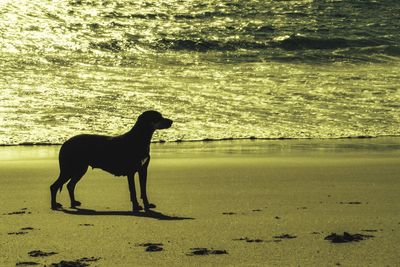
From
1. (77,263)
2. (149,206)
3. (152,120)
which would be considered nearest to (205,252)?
(77,263)

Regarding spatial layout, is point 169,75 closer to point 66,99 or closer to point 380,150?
point 66,99

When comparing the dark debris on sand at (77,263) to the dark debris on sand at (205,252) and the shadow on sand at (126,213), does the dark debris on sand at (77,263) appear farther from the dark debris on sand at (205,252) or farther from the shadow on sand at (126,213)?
the shadow on sand at (126,213)

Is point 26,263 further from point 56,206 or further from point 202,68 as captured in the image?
point 202,68

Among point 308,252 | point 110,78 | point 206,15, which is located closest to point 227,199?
point 308,252

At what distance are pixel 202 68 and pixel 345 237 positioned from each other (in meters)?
19.6

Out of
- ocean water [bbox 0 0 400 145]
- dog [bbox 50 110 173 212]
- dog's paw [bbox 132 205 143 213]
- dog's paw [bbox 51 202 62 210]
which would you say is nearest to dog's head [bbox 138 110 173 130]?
dog [bbox 50 110 173 212]

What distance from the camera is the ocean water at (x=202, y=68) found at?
16.5 metres

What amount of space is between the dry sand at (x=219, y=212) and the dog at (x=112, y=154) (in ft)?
1.14

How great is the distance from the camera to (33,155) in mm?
12562

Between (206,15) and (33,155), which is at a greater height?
(206,15)

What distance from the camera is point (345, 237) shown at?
20.5 ft

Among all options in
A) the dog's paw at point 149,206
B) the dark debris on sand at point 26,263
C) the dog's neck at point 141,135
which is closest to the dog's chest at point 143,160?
the dog's neck at point 141,135

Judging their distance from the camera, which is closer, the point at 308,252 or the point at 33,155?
the point at 308,252

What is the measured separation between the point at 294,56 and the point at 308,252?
944 inches
